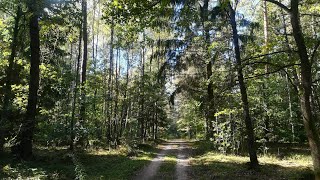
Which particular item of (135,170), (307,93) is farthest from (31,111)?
(307,93)

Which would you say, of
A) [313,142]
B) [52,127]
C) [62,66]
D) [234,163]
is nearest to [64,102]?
[62,66]

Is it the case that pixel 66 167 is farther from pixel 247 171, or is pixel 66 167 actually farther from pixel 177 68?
pixel 177 68

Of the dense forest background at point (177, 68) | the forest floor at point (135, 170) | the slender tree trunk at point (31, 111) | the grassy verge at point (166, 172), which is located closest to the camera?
the dense forest background at point (177, 68)

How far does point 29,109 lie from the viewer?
13250mm

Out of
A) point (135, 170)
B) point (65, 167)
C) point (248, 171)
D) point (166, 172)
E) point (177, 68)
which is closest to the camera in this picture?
point (248, 171)

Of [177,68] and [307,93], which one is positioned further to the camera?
[177,68]

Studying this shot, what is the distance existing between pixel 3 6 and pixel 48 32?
5.03m

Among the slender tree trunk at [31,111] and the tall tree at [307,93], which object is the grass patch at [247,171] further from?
the slender tree trunk at [31,111]

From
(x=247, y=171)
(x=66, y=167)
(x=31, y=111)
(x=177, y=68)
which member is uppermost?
(x=177, y=68)

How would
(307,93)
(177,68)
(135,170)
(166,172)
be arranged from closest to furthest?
1. (307,93)
2. (166,172)
3. (135,170)
4. (177,68)

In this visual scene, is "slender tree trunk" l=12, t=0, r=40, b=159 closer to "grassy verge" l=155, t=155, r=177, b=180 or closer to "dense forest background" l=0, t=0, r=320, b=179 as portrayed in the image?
"dense forest background" l=0, t=0, r=320, b=179

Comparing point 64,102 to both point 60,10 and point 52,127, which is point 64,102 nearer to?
point 52,127

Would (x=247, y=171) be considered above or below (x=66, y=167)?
below

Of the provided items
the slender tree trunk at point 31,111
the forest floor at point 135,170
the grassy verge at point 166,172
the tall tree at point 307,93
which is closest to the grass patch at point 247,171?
the forest floor at point 135,170
